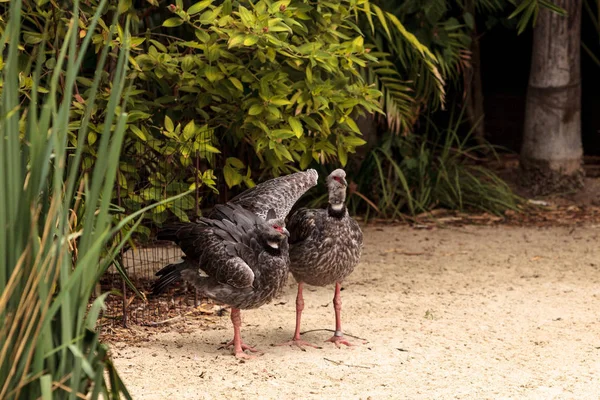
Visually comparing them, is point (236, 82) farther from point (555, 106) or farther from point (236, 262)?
point (555, 106)

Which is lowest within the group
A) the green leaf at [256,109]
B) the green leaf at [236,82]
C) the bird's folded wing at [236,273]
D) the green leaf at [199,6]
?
the bird's folded wing at [236,273]

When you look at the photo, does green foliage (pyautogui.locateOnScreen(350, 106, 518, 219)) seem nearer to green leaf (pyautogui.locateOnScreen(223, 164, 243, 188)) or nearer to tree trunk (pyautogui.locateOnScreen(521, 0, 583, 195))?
tree trunk (pyautogui.locateOnScreen(521, 0, 583, 195))

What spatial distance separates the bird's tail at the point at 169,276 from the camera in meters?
5.13

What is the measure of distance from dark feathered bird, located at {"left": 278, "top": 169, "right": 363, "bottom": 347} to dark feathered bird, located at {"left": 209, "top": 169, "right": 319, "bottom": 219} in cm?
25

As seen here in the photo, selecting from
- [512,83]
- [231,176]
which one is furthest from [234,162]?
[512,83]

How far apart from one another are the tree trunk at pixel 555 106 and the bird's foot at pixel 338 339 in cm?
446

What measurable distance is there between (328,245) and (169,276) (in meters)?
0.88

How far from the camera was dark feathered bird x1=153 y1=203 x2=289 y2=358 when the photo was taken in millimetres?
4891

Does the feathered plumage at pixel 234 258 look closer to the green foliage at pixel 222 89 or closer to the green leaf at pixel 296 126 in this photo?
the green foliage at pixel 222 89

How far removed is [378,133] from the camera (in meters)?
9.58

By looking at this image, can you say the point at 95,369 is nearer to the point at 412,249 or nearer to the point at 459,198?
the point at 412,249

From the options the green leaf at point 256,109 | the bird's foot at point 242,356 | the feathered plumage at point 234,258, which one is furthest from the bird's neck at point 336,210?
the bird's foot at point 242,356

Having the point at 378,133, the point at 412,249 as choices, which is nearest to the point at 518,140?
the point at 378,133

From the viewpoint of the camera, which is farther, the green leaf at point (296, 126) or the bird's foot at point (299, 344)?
the green leaf at point (296, 126)
